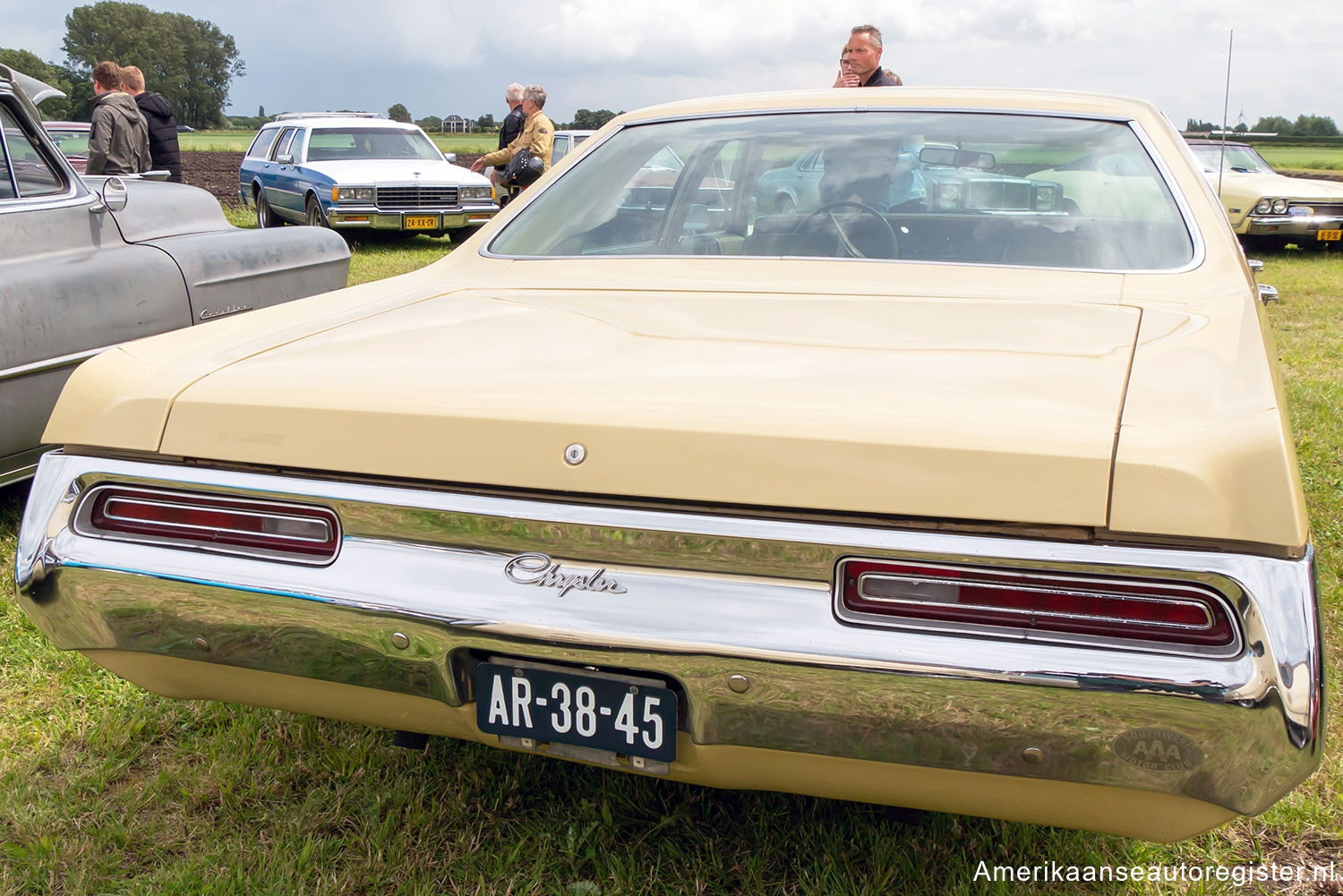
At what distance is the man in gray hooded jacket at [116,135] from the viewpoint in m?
7.34

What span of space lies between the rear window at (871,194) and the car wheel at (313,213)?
9.63 m

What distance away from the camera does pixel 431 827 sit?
2.07 metres

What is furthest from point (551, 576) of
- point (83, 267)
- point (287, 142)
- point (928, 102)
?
point (287, 142)

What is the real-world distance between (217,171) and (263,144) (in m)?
11.4

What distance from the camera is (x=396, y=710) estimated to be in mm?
1683

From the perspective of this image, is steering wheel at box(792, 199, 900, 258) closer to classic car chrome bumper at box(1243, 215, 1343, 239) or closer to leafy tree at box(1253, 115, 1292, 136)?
leafy tree at box(1253, 115, 1292, 136)

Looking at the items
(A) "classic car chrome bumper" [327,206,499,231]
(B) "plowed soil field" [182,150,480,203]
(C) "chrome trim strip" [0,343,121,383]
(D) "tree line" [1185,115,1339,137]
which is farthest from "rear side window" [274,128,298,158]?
(D) "tree line" [1185,115,1339,137]

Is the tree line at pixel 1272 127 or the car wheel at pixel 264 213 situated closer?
the tree line at pixel 1272 127

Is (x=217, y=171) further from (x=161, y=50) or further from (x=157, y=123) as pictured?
(x=161, y=50)

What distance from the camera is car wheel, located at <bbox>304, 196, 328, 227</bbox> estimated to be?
11.6 m

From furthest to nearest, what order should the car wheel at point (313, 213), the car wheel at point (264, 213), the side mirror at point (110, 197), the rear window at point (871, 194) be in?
the car wheel at point (264, 213), the car wheel at point (313, 213), the side mirror at point (110, 197), the rear window at point (871, 194)

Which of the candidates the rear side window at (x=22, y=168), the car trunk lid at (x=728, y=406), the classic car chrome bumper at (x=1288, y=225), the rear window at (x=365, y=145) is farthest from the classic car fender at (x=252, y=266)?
the classic car chrome bumper at (x=1288, y=225)

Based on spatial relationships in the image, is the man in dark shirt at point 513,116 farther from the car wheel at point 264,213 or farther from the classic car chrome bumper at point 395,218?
the car wheel at point 264,213

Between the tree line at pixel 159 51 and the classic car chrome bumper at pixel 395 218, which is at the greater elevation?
the tree line at pixel 159 51
